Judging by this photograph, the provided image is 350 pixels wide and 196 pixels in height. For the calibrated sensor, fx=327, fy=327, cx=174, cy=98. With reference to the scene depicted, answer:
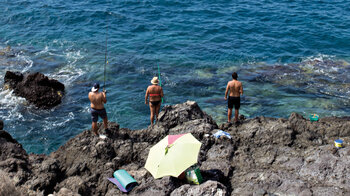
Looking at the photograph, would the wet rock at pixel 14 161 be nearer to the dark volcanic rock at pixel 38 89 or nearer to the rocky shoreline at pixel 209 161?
the rocky shoreline at pixel 209 161

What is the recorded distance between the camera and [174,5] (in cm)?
2967

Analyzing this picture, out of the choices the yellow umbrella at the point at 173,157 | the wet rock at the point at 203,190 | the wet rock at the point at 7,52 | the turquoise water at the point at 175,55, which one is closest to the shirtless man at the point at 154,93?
the turquoise water at the point at 175,55

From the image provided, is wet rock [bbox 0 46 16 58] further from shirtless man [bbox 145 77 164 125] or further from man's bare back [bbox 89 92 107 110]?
shirtless man [bbox 145 77 164 125]

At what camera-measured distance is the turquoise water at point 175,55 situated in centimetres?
1521

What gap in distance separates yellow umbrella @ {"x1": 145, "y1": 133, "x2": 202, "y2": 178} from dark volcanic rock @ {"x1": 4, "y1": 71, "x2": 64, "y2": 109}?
9.29 metres

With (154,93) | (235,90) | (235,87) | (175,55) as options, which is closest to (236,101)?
(235,90)

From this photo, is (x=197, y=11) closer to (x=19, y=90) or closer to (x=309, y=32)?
(x=309, y=32)

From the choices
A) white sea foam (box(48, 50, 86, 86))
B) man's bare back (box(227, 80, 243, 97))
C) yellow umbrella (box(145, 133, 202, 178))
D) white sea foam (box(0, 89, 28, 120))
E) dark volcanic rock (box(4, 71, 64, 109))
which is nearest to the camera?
yellow umbrella (box(145, 133, 202, 178))

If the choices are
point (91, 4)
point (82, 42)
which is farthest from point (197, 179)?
point (91, 4)

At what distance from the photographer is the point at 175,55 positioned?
69.5 ft

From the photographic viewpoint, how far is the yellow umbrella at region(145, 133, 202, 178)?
7.55m

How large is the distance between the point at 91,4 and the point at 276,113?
21736 mm

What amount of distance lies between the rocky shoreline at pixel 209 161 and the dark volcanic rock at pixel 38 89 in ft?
18.3

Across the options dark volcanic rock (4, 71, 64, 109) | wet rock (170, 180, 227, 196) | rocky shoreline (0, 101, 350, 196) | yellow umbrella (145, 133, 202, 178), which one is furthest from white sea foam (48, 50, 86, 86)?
wet rock (170, 180, 227, 196)
